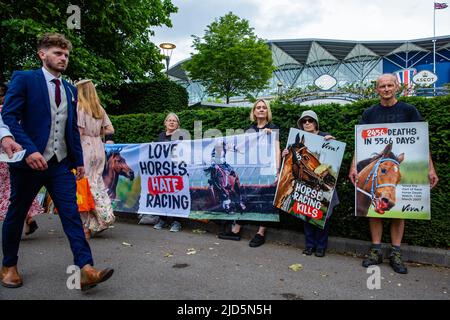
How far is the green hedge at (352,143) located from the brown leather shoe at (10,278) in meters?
3.44

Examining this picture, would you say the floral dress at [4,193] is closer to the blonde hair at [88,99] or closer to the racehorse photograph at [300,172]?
the blonde hair at [88,99]

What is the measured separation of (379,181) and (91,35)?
12.4 metres

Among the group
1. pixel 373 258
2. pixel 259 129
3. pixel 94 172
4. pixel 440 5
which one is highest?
pixel 440 5

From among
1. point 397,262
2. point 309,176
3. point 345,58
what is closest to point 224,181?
point 309,176

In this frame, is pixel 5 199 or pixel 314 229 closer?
pixel 314 229

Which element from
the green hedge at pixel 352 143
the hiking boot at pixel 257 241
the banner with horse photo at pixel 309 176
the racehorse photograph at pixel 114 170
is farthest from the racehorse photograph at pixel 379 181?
the racehorse photograph at pixel 114 170

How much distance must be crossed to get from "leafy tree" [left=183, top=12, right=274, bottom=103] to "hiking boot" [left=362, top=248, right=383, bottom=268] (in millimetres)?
29441

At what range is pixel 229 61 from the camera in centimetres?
3259

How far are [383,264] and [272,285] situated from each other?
1.55m

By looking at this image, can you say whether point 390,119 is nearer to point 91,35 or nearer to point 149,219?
point 149,219

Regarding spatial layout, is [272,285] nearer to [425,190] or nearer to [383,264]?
[383,264]

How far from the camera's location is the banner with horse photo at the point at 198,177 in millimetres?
5305

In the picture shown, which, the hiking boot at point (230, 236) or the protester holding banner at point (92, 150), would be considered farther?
the hiking boot at point (230, 236)

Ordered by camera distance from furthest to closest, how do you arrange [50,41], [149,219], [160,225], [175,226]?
[149,219] < [160,225] < [175,226] < [50,41]
